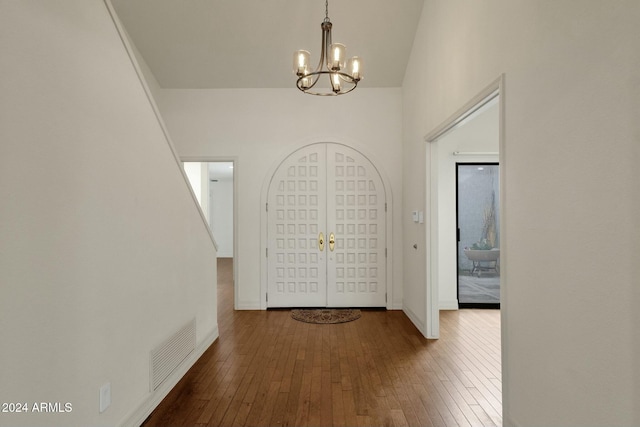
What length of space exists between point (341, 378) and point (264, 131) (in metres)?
3.53

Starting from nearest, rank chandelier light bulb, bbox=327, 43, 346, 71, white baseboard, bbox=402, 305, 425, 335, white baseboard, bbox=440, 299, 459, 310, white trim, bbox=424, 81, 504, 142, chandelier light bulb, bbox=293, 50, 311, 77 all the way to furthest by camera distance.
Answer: white trim, bbox=424, 81, 504, 142 < chandelier light bulb, bbox=327, 43, 346, 71 < chandelier light bulb, bbox=293, 50, 311, 77 < white baseboard, bbox=402, 305, 425, 335 < white baseboard, bbox=440, 299, 459, 310

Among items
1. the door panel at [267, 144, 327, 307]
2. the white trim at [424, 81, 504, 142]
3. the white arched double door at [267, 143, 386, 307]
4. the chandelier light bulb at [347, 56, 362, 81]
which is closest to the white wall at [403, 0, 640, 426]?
the white trim at [424, 81, 504, 142]

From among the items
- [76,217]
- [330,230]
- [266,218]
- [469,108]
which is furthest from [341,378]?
[266,218]

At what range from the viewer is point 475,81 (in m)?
2.68

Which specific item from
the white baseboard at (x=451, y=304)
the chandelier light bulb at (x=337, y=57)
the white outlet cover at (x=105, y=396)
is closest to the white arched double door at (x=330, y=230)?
the white baseboard at (x=451, y=304)

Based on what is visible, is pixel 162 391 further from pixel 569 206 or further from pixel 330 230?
pixel 330 230

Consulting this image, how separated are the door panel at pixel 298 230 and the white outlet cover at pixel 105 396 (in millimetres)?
3253

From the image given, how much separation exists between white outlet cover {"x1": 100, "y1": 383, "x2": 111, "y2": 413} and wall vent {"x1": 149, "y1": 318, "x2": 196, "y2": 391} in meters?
0.50

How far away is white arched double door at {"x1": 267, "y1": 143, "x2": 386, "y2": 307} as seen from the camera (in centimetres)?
521

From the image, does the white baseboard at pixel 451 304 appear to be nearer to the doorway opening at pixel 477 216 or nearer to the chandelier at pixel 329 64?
the doorway opening at pixel 477 216

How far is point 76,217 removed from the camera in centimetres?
174

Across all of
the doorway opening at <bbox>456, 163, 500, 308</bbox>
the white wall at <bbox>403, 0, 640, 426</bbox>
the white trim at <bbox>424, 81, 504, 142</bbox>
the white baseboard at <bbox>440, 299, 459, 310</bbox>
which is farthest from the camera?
the doorway opening at <bbox>456, 163, 500, 308</bbox>

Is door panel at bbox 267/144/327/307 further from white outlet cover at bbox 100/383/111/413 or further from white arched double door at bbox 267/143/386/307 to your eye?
white outlet cover at bbox 100/383/111/413

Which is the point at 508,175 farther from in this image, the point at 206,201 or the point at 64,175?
the point at 206,201
